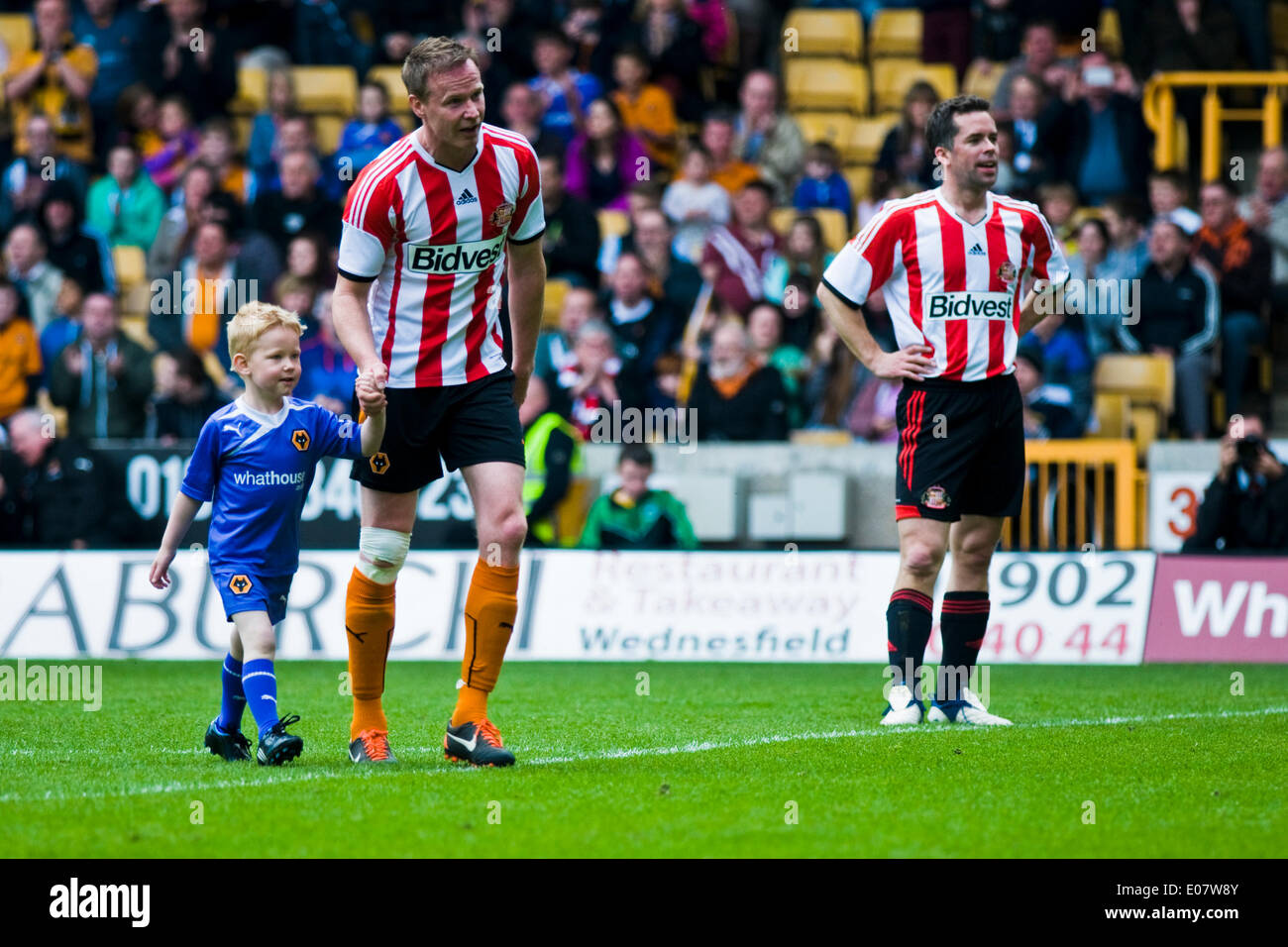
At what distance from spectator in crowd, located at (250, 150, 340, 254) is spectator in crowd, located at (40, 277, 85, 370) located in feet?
4.87

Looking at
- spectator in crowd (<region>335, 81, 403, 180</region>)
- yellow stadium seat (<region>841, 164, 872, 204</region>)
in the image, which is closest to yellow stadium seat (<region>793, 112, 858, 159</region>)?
yellow stadium seat (<region>841, 164, 872, 204</region>)

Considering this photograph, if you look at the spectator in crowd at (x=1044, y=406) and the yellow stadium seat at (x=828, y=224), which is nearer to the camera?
the spectator in crowd at (x=1044, y=406)

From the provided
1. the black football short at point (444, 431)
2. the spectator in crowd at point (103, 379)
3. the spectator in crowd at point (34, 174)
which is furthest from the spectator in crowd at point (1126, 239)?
the spectator in crowd at point (34, 174)

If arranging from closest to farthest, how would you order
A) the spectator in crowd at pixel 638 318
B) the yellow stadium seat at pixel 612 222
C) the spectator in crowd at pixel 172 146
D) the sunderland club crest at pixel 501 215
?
the sunderland club crest at pixel 501 215 → the spectator in crowd at pixel 638 318 → the yellow stadium seat at pixel 612 222 → the spectator in crowd at pixel 172 146

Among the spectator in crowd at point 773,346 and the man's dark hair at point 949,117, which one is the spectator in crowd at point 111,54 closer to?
the spectator in crowd at point 773,346

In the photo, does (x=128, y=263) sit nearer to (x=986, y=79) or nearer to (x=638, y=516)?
(x=638, y=516)

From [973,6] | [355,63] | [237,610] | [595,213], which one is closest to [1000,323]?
[237,610]

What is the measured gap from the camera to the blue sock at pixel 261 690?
19.6ft

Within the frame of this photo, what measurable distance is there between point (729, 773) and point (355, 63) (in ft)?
40.3

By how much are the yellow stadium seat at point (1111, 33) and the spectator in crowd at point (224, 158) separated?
713 centimetres

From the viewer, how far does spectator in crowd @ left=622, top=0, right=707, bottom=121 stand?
15.6 metres

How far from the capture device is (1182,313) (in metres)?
12.8

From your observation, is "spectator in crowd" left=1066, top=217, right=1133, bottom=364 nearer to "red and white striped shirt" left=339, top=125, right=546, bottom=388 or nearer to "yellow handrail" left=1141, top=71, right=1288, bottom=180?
"yellow handrail" left=1141, top=71, right=1288, bottom=180

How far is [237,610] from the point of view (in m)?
6.11
